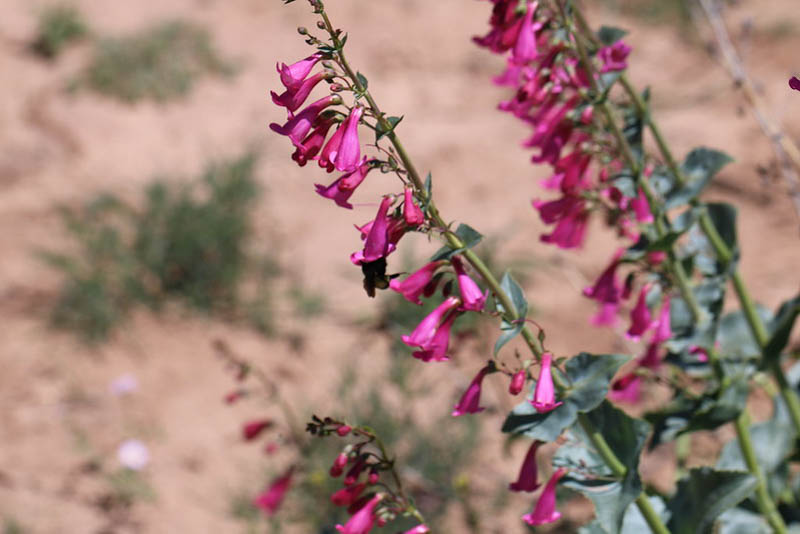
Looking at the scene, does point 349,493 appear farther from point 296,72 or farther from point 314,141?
point 296,72

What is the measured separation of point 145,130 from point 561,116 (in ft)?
17.5

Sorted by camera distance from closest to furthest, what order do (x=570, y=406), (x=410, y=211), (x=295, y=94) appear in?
(x=410, y=211) < (x=295, y=94) < (x=570, y=406)

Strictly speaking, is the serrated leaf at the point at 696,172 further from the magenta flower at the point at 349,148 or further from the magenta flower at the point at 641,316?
the magenta flower at the point at 349,148

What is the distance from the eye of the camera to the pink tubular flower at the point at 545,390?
1.51m

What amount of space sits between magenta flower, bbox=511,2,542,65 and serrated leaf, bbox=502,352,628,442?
2.35 feet

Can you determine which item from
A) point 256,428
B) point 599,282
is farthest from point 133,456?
point 599,282

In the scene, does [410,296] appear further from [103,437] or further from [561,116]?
[103,437]

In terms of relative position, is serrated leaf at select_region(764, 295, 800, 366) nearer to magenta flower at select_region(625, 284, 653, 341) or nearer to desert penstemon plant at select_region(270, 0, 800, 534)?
desert penstemon plant at select_region(270, 0, 800, 534)

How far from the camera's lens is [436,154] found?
21.8 ft

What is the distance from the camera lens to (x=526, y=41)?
1908mm

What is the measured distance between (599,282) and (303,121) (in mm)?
1180

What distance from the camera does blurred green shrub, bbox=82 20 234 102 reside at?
691 cm

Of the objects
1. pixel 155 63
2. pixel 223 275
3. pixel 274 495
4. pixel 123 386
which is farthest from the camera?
pixel 155 63

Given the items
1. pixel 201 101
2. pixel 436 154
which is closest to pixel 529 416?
pixel 436 154
